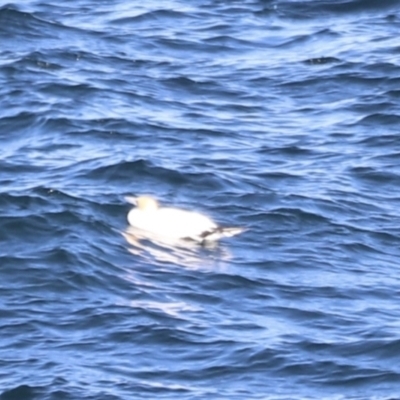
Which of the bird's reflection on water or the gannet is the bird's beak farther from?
the bird's reflection on water

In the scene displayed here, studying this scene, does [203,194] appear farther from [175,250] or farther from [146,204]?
[175,250]

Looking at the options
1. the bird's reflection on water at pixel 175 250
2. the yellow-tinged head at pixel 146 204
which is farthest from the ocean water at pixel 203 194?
the yellow-tinged head at pixel 146 204

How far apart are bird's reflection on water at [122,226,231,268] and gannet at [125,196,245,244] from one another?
5 cm

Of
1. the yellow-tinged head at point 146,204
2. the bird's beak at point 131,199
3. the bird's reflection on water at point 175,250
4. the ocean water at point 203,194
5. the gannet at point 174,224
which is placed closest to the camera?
the ocean water at point 203,194

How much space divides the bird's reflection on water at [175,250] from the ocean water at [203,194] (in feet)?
0.10

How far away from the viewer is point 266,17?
19.0m

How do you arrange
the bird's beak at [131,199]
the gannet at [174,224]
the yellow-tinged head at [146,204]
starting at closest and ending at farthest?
the gannet at [174,224]
the yellow-tinged head at [146,204]
the bird's beak at [131,199]

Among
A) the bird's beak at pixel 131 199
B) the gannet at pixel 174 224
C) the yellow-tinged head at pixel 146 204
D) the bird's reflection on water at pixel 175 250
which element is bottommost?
the bird's reflection on water at pixel 175 250

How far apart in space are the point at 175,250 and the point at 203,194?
1336 millimetres

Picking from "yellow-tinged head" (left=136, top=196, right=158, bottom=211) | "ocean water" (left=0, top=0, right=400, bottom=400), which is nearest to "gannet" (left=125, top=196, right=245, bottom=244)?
"yellow-tinged head" (left=136, top=196, right=158, bottom=211)

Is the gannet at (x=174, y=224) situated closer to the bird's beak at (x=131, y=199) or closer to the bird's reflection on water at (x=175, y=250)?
the bird's reflection on water at (x=175, y=250)

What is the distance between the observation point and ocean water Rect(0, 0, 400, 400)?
31.7ft

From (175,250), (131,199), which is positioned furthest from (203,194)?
(175,250)

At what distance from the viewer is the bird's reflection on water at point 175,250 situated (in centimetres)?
1172
